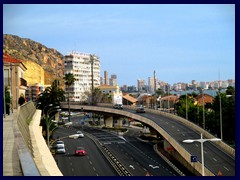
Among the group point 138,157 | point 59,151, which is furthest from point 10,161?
point 59,151

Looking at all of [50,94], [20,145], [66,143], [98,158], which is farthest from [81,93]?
[20,145]

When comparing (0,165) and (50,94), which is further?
(50,94)

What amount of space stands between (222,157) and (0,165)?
3465 centimetres

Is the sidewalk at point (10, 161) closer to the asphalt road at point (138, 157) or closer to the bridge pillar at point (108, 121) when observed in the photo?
the asphalt road at point (138, 157)

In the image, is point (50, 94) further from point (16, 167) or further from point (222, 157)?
point (16, 167)

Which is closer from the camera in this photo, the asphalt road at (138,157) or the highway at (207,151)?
the highway at (207,151)

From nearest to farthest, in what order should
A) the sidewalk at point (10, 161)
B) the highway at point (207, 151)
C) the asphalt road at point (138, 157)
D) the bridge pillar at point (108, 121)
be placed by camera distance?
the sidewalk at point (10, 161)
the highway at point (207, 151)
the asphalt road at point (138, 157)
the bridge pillar at point (108, 121)

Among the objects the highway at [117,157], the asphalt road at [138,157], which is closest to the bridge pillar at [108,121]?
the asphalt road at [138,157]

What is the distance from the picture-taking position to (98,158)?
5366cm

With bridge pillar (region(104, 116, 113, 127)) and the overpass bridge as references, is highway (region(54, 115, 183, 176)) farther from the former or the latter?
bridge pillar (region(104, 116, 113, 127))

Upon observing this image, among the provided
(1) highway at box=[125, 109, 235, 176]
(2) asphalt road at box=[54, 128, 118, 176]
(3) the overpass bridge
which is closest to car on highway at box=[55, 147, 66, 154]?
(2) asphalt road at box=[54, 128, 118, 176]

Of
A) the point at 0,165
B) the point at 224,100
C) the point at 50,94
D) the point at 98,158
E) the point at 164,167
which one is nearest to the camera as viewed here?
the point at 0,165

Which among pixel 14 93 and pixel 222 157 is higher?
pixel 14 93
